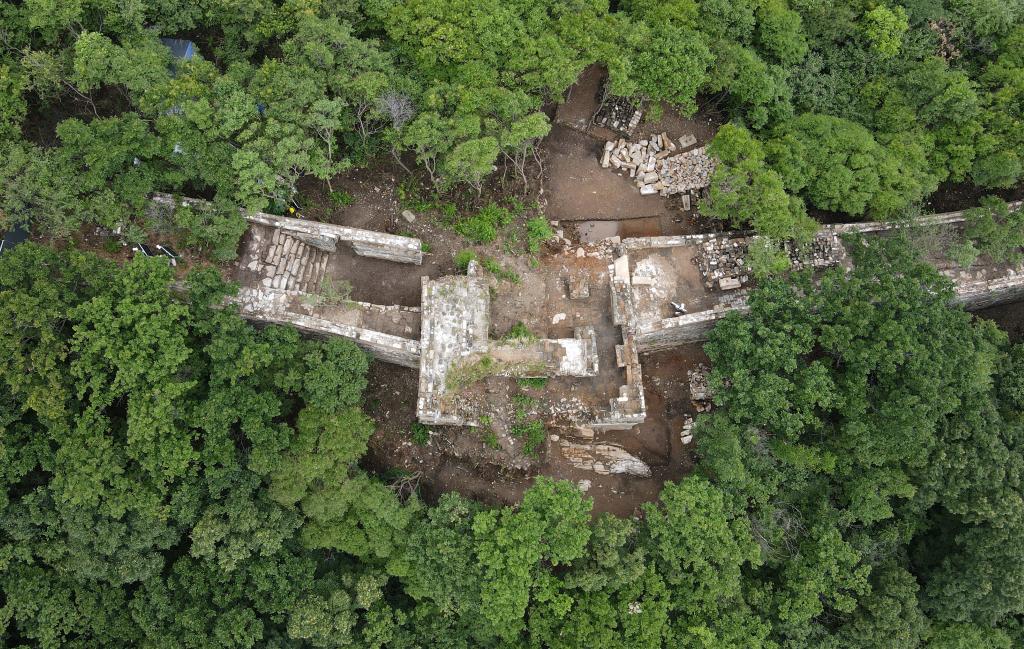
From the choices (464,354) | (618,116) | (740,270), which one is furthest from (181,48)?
(740,270)

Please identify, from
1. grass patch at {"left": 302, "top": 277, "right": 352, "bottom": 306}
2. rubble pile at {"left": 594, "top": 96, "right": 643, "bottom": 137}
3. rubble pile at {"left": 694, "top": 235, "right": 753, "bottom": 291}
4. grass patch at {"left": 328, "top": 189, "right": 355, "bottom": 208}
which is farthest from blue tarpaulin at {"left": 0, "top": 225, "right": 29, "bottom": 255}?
rubble pile at {"left": 694, "top": 235, "right": 753, "bottom": 291}

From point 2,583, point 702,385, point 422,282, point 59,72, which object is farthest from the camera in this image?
point 702,385

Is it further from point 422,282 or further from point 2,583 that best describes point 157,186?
point 2,583

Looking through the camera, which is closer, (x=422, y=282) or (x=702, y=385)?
(x=422, y=282)

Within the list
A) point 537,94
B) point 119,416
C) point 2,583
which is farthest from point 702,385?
Answer: point 2,583

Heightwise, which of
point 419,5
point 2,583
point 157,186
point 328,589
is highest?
point 419,5

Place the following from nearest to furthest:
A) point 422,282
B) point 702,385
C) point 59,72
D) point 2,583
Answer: point 2,583 < point 59,72 < point 422,282 < point 702,385

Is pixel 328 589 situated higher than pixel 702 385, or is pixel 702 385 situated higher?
pixel 702 385

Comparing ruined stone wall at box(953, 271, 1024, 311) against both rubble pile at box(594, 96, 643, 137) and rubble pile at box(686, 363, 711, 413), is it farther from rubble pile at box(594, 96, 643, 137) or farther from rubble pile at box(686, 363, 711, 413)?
rubble pile at box(594, 96, 643, 137)
